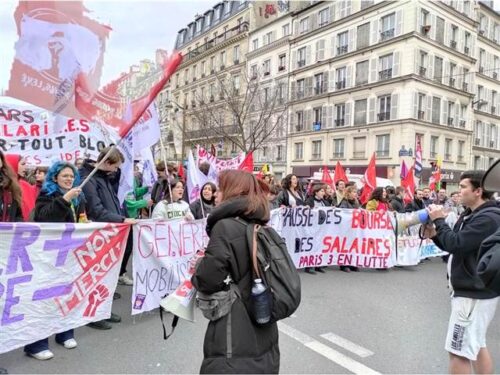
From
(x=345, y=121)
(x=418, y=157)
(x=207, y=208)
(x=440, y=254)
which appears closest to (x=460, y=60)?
(x=345, y=121)

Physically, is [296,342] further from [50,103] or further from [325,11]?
[325,11]

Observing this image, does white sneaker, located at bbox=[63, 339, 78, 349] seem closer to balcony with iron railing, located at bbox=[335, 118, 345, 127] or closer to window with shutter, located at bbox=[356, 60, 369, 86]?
window with shutter, located at bbox=[356, 60, 369, 86]

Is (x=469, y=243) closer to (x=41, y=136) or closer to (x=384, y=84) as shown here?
(x=41, y=136)

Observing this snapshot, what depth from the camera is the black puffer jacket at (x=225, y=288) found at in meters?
2.19

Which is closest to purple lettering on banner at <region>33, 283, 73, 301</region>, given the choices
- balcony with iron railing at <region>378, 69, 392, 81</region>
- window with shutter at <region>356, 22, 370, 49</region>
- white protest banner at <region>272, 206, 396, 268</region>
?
white protest banner at <region>272, 206, 396, 268</region>

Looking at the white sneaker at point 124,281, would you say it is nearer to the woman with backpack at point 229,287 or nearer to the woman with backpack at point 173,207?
the woman with backpack at point 173,207

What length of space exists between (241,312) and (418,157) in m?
14.9

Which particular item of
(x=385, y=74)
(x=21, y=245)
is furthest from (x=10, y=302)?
(x=385, y=74)

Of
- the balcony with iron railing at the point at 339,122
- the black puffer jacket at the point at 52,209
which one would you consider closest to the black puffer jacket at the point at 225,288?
the black puffer jacket at the point at 52,209

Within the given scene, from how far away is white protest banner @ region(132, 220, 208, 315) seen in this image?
184 inches

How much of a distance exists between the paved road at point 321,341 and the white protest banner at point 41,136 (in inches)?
101

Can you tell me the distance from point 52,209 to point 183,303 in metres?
2.08

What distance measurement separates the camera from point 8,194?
12.2 ft

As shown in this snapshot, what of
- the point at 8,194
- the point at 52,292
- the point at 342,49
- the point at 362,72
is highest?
the point at 342,49
